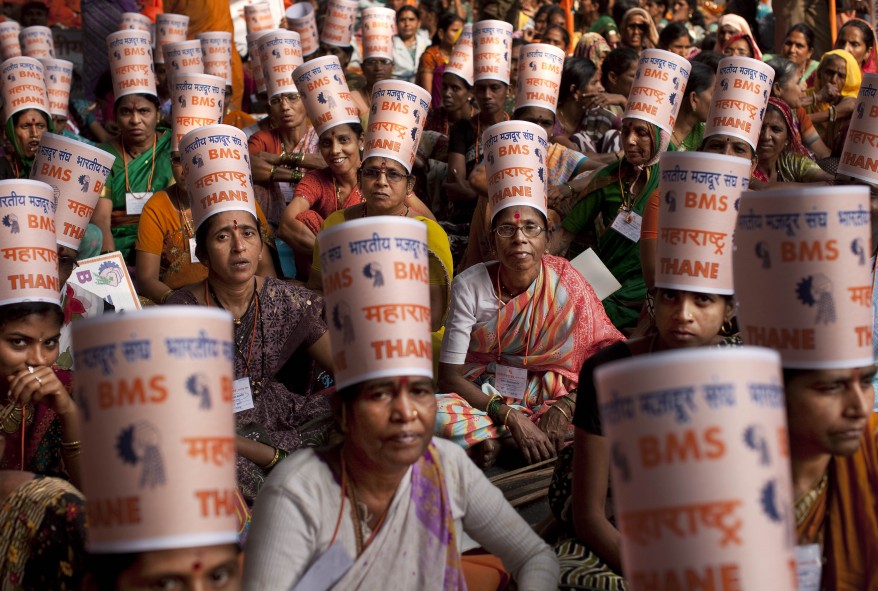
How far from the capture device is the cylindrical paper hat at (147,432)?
7.72ft

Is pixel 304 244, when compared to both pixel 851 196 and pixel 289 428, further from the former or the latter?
pixel 851 196

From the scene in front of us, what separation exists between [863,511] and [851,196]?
75cm

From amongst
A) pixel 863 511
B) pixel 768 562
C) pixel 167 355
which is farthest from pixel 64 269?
pixel 768 562

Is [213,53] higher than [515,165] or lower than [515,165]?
higher

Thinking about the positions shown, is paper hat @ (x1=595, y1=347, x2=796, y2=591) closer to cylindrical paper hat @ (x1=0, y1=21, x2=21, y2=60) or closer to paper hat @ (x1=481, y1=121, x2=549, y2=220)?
paper hat @ (x1=481, y1=121, x2=549, y2=220)

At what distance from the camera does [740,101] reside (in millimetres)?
5914

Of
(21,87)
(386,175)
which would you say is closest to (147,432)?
(386,175)

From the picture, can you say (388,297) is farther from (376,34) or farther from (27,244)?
(376,34)

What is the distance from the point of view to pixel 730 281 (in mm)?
3729

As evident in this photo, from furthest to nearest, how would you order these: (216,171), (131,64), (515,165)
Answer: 1. (131,64)
2. (515,165)
3. (216,171)

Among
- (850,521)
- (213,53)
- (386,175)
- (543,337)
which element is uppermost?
(213,53)

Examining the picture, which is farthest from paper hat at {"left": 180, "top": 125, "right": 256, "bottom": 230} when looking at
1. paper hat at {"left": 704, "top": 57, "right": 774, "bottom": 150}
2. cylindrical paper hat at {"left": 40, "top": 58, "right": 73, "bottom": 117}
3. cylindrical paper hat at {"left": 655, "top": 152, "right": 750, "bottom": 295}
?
cylindrical paper hat at {"left": 40, "top": 58, "right": 73, "bottom": 117}

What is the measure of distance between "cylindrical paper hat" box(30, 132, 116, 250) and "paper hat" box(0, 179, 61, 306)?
1.16m

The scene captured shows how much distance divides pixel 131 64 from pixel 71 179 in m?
2.68
